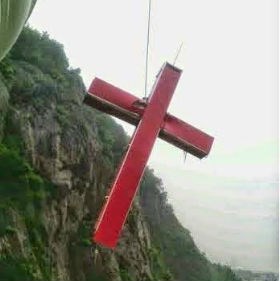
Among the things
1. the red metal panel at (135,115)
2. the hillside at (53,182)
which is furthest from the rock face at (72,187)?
the red metal panel at (135,115)

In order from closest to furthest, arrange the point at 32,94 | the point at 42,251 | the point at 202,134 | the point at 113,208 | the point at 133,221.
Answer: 1. the point at 113,208
2. the point at 202,134
3. the point at 42,251
4. the point at 32,94
5. the point at 133,221

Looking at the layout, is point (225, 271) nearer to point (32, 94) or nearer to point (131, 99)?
point (32, 94)

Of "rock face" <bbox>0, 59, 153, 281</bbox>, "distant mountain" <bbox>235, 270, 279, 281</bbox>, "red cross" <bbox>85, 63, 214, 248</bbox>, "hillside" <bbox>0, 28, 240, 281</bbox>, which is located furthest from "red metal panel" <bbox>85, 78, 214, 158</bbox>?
"distant mountain" <bbox>235, 270, 279, 281</bbox>

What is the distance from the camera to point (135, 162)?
2275mm

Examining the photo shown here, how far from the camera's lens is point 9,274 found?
7.90m

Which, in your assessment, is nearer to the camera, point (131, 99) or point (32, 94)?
point (131, 99)

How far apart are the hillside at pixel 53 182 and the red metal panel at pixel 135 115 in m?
5.84

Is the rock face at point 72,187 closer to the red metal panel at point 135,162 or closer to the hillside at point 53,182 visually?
the hillside at point 53,182

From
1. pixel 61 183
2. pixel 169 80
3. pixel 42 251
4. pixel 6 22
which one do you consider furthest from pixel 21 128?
pixel 6 22

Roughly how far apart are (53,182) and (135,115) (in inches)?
330

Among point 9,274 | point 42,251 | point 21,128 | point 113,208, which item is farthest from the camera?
point 21,128

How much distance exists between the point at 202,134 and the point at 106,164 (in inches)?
422

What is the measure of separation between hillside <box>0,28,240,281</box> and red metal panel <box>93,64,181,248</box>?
585 centimetres

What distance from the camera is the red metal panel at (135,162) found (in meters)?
2.13
